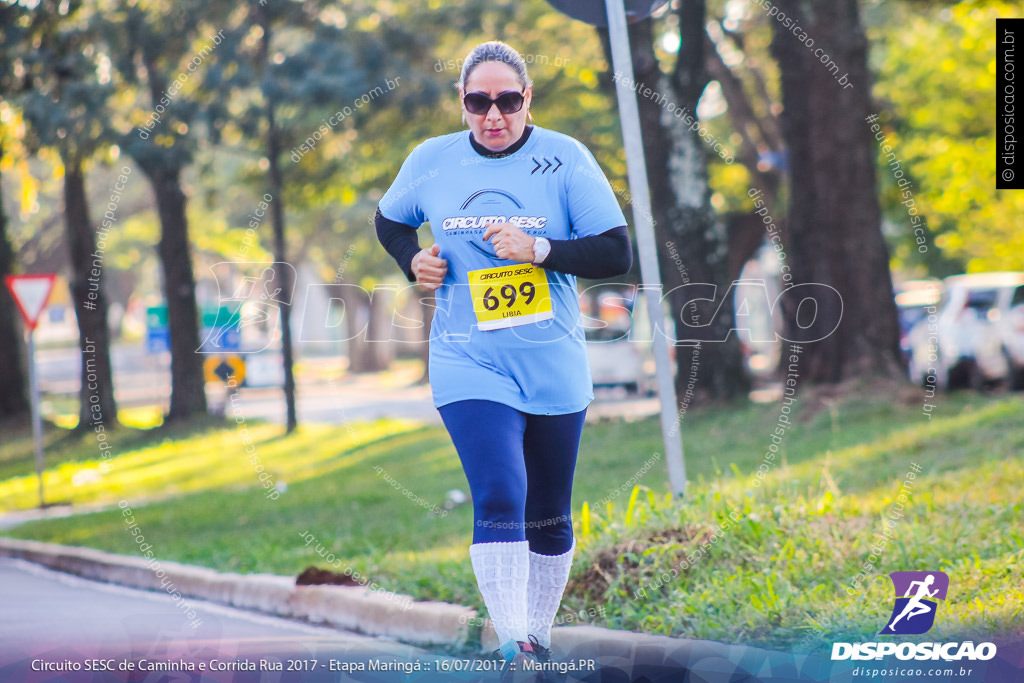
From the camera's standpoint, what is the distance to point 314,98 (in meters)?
16.8

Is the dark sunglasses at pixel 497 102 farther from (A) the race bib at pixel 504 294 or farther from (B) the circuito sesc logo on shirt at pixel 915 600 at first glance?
(B) the circuito sesc logo on shirt at pixel 915 600

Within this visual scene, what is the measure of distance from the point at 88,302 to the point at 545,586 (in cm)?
1924

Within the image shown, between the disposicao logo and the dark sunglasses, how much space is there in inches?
84.4

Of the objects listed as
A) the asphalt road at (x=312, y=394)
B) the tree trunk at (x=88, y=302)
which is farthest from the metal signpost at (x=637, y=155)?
the tree trunk at (x=88, y=302)

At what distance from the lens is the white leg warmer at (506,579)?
3654 millimetres

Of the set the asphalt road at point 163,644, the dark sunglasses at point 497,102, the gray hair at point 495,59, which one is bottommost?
the asphalt road at point 163,644

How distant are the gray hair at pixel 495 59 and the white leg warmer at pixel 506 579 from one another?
1.49 metres

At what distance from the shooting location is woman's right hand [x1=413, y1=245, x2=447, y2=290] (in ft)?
12.2

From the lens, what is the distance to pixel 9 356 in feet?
76.4

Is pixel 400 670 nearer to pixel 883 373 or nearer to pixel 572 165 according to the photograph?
pixel 572 165

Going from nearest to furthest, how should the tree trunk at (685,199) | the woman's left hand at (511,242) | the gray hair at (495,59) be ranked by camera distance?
the woman's left hand at (511,242) < the gray hair at (495,59) < the tree trunk at (685,199)

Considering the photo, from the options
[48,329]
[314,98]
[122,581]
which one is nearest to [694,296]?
[314,98]

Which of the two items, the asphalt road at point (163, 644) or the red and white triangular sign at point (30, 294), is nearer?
the asphalt road at point (163, 644)

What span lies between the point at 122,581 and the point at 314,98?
10161 millimetres
